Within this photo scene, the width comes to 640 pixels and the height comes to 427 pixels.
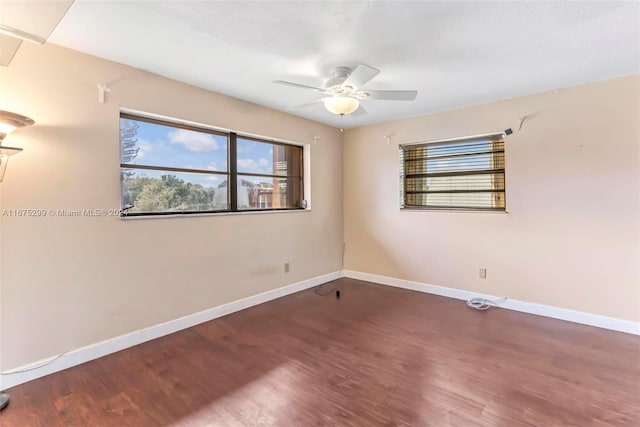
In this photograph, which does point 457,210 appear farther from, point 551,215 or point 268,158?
point 268,158

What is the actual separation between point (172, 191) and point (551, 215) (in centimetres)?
404

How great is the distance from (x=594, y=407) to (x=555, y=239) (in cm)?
192

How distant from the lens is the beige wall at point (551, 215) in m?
3.00

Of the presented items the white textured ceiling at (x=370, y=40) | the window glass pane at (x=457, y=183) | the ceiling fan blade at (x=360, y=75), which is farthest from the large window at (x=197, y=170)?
the window glass pane at (x=457, y=183)

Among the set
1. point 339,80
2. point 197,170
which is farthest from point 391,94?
point 197,170

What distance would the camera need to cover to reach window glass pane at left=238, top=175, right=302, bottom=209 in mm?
3811

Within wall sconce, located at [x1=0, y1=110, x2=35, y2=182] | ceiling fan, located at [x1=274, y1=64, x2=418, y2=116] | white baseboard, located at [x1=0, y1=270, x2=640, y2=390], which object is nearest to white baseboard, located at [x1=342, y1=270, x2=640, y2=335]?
white baseboard, located at [x1=0, y1=270, x2=640, y2=390]

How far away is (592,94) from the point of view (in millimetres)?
3100

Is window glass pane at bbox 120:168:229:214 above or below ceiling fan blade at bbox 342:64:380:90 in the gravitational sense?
below

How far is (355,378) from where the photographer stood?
2236 mm

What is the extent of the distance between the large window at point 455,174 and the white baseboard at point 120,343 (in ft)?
7.98

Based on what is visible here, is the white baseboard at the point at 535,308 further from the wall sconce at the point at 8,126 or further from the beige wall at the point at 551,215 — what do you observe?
the wall sconce at the point at 8,126

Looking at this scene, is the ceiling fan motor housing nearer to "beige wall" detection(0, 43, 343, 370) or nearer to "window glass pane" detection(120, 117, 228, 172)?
"beige wall" detection(0, 43, 343, 370)

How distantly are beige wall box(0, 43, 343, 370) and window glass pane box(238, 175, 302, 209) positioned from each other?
0.40m
